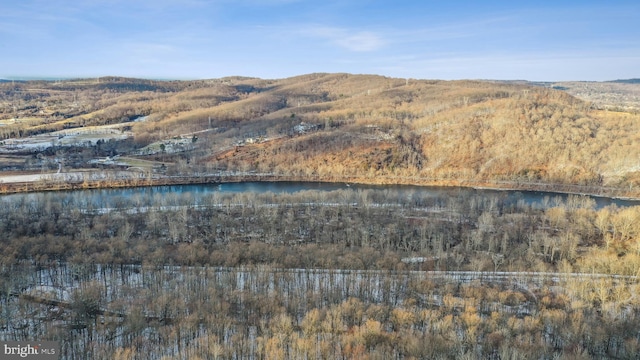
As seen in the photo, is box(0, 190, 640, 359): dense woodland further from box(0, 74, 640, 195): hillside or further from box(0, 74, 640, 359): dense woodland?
box(0, 74, 640, 195): hillside

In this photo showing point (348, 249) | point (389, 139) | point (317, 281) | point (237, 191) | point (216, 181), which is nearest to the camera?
point (317, 281)

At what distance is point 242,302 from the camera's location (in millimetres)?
25281

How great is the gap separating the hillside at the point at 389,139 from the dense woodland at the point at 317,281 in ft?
79.5

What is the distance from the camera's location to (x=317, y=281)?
30250 mm

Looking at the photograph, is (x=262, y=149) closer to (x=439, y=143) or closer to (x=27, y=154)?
(x=439, y=143)

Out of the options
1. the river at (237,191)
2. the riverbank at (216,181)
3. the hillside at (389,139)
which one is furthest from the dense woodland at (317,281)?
the hillside at (389,139)

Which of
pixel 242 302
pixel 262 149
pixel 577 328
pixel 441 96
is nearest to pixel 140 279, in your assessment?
pixel 242 302

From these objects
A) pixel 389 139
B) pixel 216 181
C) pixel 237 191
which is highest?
pixel 389 139

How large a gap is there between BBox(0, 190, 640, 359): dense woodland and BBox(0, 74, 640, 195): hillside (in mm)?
24242

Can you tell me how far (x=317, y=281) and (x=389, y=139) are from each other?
5702 cm

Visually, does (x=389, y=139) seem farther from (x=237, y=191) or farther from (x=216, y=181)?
(x=216, y=181)

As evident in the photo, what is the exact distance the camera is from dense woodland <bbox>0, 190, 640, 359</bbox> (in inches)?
840

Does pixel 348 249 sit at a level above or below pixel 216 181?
below

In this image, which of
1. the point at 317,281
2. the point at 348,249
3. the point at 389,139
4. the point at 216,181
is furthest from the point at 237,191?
the point at 317,281
